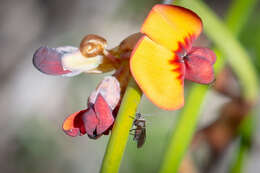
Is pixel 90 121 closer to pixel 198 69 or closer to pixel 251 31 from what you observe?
pixel 198 69

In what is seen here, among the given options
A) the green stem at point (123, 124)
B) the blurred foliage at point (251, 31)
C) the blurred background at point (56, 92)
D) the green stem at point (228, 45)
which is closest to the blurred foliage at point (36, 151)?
the blurred background at point (56, 92)

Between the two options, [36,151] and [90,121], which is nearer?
[90,121]

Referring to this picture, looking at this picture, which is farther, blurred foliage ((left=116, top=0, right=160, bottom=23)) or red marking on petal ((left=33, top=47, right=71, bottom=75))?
blurred foliage ((left=116, top=0, right=160, bottom=23))

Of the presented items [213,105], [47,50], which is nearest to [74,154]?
[213,105]

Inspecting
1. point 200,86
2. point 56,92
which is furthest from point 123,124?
point 56,92

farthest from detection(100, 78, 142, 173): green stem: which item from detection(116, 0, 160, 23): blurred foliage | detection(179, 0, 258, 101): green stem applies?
detection(116, 0, 160, 23): blurred foliage

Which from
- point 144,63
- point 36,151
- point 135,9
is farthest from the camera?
point 135,9

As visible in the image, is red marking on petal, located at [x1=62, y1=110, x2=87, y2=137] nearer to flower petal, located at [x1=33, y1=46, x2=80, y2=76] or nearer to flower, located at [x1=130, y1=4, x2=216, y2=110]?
flower petal, located at [x1=33, y1=46, x2=80, y2=76]

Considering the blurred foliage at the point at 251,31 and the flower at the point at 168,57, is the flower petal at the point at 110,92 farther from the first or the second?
the blurred foliage at the point at 251,31
